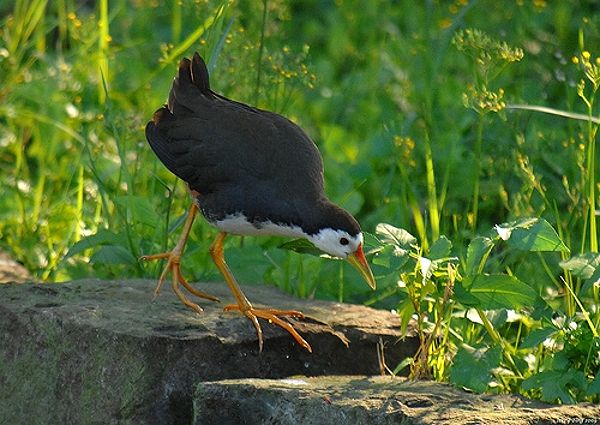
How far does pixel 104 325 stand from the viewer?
3574 millimetres

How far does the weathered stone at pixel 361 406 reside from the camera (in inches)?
123

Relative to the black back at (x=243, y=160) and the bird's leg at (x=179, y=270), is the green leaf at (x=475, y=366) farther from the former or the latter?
the bird's leg at (x=179, y=270)

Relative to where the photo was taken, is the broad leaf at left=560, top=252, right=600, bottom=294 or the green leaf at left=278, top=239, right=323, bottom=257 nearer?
the broad leaf at left=560, top=252, right=600, bottom=294

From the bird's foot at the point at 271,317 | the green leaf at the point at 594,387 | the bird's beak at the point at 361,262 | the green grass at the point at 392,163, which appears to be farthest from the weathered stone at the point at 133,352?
the green leaf at the point at 594,387

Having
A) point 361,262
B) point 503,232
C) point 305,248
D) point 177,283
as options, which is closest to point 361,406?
point 503,232

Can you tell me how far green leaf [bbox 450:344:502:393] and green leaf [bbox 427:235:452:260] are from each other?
302 millimetres

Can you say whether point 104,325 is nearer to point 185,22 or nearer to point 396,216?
point 396,216

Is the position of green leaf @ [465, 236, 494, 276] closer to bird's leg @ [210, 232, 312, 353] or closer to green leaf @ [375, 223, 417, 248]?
green leaf @ [375, 223, 417, 248]

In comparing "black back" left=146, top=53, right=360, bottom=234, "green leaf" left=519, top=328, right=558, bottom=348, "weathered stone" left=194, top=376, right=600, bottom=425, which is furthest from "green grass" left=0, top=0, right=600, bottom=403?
"black back" left=146, top=53, right=360, bottom=234

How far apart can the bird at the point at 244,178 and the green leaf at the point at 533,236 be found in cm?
Answer: 54

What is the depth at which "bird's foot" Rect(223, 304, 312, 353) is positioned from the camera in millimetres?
3729

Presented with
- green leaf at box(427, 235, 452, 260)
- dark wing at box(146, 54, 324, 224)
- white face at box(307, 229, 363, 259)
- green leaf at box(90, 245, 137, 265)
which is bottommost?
green leaf at box(90, 245, 137, 265)

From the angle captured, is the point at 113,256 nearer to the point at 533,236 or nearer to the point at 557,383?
the point at 533,236

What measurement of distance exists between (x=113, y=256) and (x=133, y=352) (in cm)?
97
